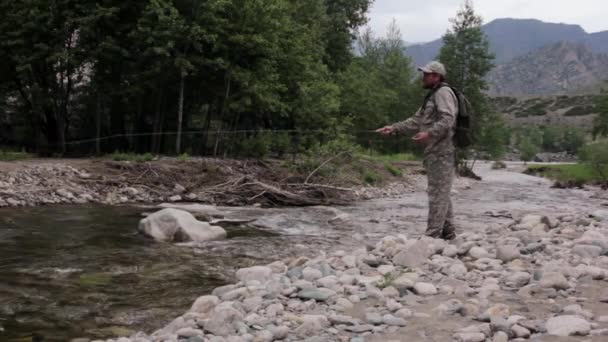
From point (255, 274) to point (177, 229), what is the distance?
3.85m

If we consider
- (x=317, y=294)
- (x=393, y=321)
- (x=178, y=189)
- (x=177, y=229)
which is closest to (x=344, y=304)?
(x=317, y=294)

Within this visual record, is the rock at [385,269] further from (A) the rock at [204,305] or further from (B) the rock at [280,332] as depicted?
(B) the rock at [280,332]

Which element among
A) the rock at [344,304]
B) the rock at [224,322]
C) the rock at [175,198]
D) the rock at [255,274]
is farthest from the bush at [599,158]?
the rock at [224,322]

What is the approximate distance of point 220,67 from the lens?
2464 centimetres

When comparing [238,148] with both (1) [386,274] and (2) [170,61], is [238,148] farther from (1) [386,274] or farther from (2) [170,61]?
(1) [386,274]

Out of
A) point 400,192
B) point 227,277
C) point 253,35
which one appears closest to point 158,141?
point 253,35

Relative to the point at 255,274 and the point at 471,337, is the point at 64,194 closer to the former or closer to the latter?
the point at 255,274

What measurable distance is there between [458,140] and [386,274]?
8.63ft

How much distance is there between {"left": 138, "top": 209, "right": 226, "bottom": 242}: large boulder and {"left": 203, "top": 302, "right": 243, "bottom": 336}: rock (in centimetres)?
551

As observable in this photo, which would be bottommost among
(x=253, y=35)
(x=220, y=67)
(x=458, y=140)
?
(x=458, y=140)

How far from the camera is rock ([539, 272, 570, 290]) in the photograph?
534cm

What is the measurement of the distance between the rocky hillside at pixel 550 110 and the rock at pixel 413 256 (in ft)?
455

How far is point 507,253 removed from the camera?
684cm

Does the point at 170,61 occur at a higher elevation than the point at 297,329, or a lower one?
higher
